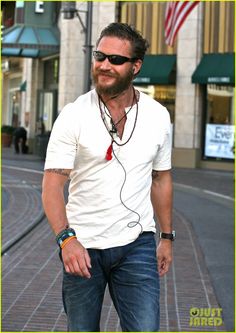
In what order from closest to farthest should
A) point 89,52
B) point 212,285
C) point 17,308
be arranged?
1. point 17,308
2. point 212,285
3. point 89,52

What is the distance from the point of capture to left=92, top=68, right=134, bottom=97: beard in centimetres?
278

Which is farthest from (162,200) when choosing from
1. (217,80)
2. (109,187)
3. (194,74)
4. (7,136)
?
(7,136)

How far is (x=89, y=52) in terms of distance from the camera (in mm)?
17734

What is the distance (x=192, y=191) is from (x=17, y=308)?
9828 mm

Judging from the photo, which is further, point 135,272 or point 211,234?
point 211,234

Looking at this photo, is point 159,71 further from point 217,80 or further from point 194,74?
point 217,80

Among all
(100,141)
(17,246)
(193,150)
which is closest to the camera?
(100,141)

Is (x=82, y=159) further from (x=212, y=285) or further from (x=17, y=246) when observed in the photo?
(x=17, y=246)

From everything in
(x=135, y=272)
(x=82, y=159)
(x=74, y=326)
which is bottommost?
(x=74, y=326)

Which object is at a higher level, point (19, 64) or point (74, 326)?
point (19, 64)

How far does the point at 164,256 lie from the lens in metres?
3.06

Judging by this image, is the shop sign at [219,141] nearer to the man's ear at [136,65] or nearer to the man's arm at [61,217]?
the man's ear at [136,65]

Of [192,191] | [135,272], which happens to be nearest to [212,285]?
[135,272]

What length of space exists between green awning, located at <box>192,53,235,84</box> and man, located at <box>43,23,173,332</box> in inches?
730
